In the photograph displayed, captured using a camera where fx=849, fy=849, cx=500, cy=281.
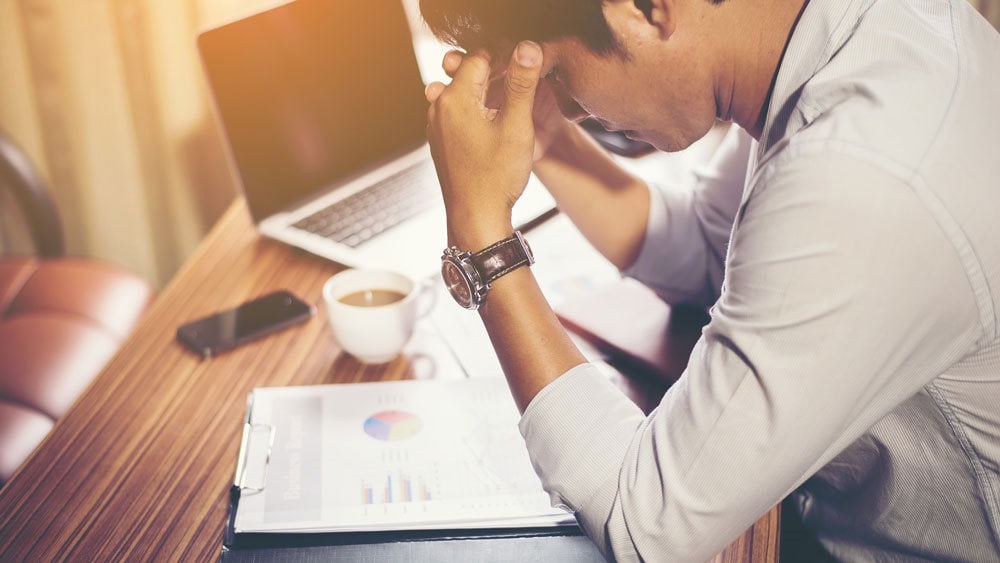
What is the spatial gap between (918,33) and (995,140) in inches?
4.2

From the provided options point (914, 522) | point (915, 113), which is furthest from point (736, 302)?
point (914, 522)

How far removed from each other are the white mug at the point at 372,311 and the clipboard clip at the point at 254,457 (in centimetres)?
14

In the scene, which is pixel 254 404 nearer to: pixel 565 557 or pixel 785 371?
pixel 565 557

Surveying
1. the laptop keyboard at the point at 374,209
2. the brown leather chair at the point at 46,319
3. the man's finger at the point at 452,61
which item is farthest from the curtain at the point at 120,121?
the man's finger at the point at 452,61

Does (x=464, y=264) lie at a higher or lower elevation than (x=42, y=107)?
higher

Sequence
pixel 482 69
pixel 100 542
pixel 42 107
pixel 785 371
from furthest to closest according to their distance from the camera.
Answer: pixel 42 107, pixel 482 69, pixel 100 542, pixel 785 371

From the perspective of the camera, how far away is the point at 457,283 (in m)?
0.78

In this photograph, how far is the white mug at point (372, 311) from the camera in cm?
90

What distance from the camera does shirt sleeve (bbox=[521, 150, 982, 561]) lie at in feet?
1.89

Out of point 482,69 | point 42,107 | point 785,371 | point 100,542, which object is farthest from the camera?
point 42,107

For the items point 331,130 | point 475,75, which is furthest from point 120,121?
point 475,75

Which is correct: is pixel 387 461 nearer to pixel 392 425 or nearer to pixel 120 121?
pixel 392 425

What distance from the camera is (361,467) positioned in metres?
0.78

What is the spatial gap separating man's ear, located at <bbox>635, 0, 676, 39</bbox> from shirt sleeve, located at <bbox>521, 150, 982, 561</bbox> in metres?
0.15
